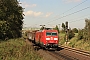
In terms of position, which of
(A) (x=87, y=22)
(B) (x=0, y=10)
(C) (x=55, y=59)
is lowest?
(C) (x=55, y=59)

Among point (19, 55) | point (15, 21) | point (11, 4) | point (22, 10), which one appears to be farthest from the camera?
point (22, 10)

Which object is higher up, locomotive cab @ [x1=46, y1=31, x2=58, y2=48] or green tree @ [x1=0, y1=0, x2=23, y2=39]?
green tree @ [x1=0, y1=0, x2=23, y2=39]

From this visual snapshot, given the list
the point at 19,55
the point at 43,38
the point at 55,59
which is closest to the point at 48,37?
the point at 43,38

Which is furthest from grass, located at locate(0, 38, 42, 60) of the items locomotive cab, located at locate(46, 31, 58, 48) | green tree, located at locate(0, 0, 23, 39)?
green tree, located at locate(0, 0, 23, 39)

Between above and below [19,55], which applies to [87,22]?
above

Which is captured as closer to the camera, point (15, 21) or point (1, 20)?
point (1, 20)

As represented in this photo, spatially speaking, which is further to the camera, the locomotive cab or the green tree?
the green tree

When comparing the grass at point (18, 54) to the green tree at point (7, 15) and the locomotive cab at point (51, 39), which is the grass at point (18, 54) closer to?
the locomotive cab at point (51, 39)

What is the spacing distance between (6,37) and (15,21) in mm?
4090

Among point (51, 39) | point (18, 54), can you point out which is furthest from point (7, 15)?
point (18, 54)

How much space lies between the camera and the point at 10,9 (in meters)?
36.8

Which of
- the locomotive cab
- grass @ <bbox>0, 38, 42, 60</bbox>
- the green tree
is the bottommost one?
grass @ <bbox>0, 38, 42, 60</bbox>

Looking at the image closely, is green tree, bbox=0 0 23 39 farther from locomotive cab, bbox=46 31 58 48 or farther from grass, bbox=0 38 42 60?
grass, bbox=0 38 42 60

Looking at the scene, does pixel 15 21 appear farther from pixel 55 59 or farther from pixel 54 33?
pixel 55 59
